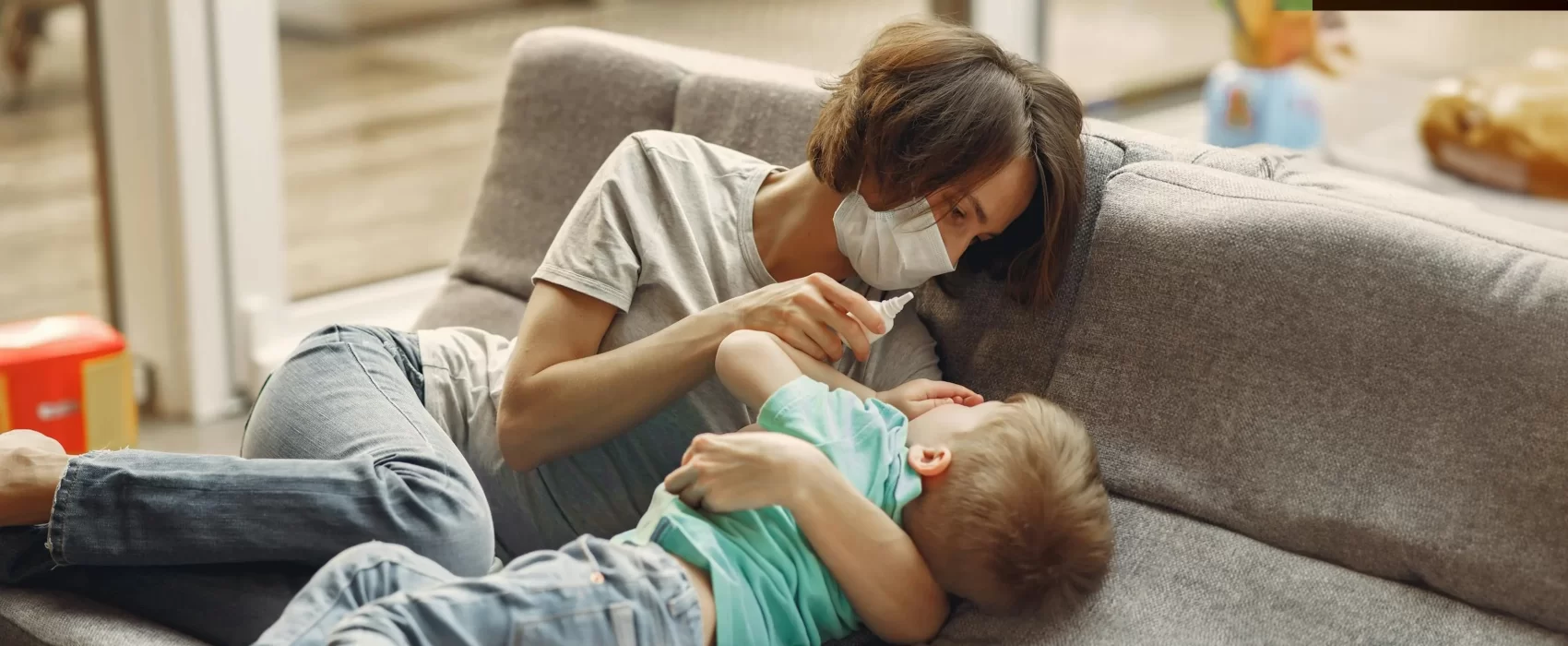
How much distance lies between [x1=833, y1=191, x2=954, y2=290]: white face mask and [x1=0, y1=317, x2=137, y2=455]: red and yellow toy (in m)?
1.68

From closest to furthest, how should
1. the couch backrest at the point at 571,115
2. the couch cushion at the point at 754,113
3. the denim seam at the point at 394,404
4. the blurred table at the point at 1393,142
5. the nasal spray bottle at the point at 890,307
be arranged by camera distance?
the denim seam at the point at 394,404 < the nasal spray bottle at the point at 890,307 < the couch cushion at the point at 754,113 < the couch backrest at the point at 571,115 < the blurred table at the point at 1393,142

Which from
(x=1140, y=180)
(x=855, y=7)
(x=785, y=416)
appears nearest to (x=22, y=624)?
(x=785, y=416)

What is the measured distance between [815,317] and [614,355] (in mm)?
228

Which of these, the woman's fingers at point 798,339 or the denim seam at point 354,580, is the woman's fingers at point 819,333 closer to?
the woman's fingers at point 798,339

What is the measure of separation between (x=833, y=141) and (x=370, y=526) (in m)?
0.64

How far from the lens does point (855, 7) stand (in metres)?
4.32

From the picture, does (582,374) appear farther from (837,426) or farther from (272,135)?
(272,135)

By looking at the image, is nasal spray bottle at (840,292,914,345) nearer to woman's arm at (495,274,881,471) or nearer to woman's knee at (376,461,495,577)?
woman's arm at (495,274,881,471)

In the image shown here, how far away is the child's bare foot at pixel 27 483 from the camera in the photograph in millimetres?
1469

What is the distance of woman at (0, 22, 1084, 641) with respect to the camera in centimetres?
145

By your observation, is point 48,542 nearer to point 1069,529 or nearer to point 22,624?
point 22,624

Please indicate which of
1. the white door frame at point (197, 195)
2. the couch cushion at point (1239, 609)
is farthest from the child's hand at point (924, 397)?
the white door frame at point (197, 195)

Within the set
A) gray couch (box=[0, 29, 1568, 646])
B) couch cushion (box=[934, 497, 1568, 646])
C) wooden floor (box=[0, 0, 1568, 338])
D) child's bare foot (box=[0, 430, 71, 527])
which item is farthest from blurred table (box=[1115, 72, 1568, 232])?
child's bare foot (box=[0, 430, 71, 527])

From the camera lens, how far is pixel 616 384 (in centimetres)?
160
